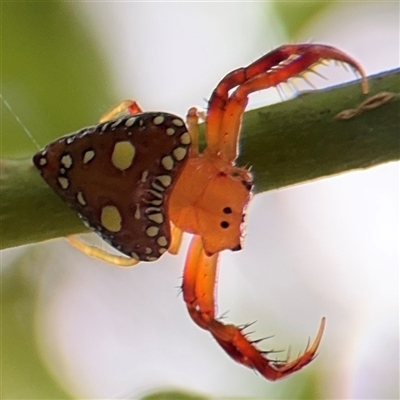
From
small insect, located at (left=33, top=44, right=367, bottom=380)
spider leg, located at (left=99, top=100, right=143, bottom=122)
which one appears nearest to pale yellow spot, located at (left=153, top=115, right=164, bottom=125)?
small insect, located at (left=33, top=44, right=367, bottom=380)

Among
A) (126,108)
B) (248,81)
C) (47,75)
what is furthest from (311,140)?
(47,75)

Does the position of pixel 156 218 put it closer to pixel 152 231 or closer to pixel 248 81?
pixel 152 231

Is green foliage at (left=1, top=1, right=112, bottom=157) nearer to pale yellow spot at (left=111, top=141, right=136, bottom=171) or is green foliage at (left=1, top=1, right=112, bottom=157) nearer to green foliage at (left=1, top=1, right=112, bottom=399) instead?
green foliage at (left=1, top=1, right=112, bottom=399)

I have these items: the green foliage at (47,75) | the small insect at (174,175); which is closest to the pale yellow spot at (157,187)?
the small insect at (174,175)

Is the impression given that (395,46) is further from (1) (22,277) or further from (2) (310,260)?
(1) (22,277)

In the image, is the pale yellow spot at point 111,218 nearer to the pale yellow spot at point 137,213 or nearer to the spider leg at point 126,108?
the pale yellow spot at point 137,213

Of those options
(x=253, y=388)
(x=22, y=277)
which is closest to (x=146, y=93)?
(x=22, y=277)
